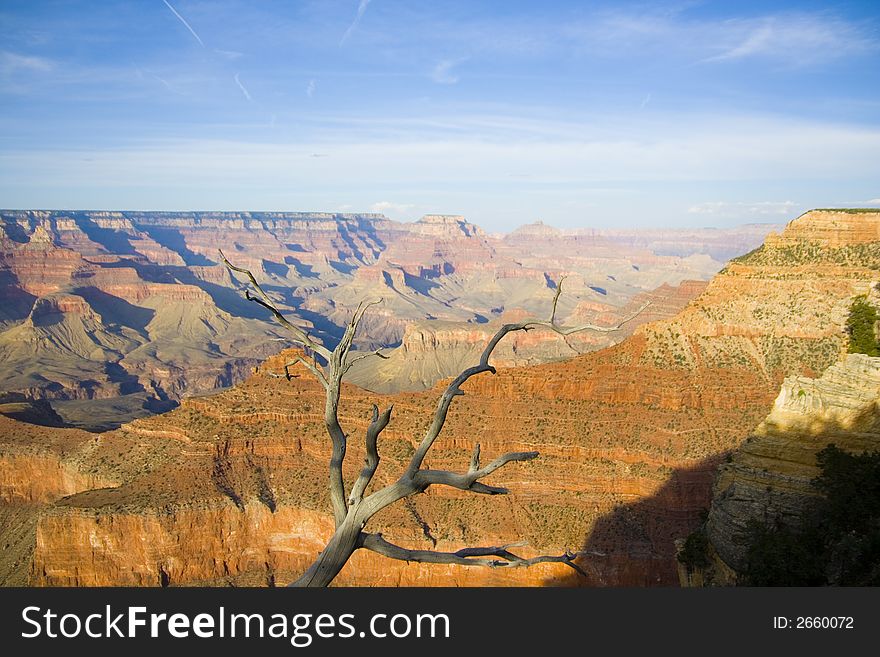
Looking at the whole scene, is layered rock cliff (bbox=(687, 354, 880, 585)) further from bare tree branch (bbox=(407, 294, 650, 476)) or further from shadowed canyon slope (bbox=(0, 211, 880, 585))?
bare tree branch (bbox=(407, 294, 650, 476))

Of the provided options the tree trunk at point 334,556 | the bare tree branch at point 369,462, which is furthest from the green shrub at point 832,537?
the tree trunk at point 334,556

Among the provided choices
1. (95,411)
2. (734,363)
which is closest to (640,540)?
(734,363)

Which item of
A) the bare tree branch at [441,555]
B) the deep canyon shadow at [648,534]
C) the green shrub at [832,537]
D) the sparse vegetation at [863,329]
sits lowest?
the deep canyon shadow at [648,534]

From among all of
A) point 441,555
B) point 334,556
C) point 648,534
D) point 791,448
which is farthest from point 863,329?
point 334,556

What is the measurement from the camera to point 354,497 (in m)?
8.21

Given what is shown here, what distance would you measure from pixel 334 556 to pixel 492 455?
40135 millimetres

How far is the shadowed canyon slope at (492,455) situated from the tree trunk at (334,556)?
114ft

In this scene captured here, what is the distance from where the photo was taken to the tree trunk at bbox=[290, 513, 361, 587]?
755cm

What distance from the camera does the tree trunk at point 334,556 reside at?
297 inches

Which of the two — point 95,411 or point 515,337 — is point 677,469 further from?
point 95,411

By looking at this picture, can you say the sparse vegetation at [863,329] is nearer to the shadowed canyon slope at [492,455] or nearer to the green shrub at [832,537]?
the shadowed canyon slope at [492,455]

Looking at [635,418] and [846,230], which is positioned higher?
[846,230]

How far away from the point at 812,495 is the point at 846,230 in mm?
41666

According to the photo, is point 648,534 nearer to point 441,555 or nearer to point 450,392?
point 441,555
